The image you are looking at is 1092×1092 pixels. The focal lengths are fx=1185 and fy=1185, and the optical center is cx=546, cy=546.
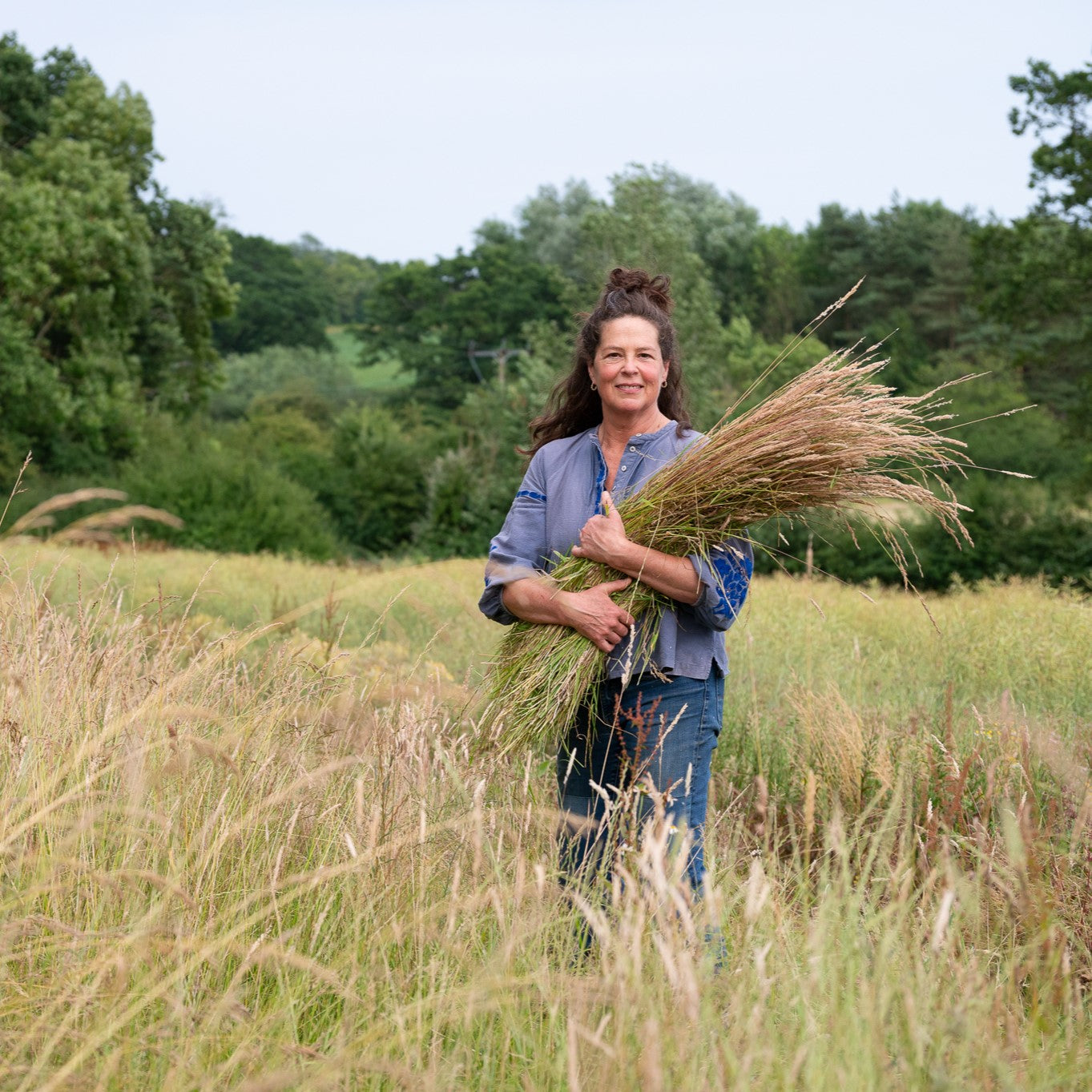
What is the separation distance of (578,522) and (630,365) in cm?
45

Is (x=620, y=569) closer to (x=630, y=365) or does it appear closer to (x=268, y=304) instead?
(x=630, y=365)

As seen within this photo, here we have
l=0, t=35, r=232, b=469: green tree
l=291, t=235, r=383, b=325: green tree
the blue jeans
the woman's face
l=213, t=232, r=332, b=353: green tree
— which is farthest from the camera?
l=291, t=235, r=383, b=325: green tree

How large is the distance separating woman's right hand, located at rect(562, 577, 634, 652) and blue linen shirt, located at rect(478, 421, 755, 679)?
61mm

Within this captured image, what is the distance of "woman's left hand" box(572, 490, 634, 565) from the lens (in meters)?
3.04

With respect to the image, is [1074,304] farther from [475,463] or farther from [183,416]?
[183,416]

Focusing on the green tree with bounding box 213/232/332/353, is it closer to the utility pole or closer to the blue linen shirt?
the utility pole

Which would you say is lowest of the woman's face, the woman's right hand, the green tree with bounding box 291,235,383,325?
the woman's right hand

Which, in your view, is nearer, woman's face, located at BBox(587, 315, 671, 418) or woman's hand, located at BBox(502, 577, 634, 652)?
woman's hand, located at BBox(502, 577, 634, 652)

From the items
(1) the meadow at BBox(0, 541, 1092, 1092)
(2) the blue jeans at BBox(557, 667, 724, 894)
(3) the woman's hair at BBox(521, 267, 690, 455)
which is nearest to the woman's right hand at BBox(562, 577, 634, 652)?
(2) the blue jeans at BBox(557, 667, 724, 894)

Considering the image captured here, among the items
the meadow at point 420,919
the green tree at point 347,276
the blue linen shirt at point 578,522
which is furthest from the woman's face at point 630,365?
the green tree at point 347,276

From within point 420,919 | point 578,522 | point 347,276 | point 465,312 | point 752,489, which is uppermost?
point 347,276

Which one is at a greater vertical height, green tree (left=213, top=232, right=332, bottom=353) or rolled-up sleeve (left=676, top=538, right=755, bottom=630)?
green tree (left=213, top=232, right=332, bottom=353)

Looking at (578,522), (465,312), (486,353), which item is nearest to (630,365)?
(578,522)

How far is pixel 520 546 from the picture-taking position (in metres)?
3.28
